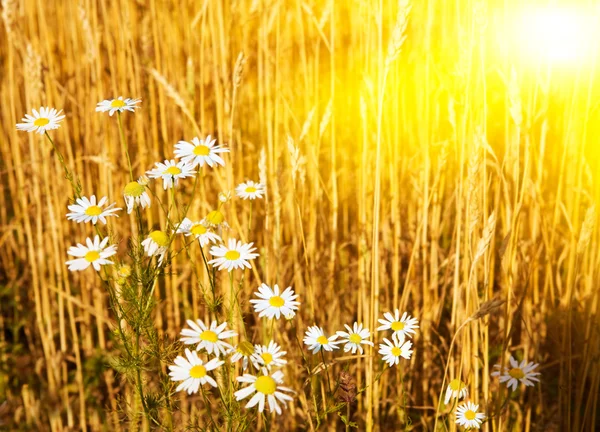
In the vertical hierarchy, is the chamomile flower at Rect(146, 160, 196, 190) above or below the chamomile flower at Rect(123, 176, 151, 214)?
above

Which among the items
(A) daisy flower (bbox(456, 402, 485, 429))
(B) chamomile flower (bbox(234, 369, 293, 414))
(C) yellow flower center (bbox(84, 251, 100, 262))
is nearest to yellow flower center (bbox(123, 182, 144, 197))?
(C) yellow flower center (bbox(84, 251, 100, 262))

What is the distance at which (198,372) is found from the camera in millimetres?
897

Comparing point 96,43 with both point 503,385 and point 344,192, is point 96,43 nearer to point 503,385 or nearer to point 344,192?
point 344,192

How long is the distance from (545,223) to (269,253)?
688 mm

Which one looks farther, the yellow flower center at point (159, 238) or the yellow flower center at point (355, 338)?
the yellow flower center at point (355, 338)

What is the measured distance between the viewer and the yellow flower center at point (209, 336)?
2.96 ft

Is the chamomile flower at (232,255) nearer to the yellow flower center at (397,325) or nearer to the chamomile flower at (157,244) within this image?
the chamomile flower at (157,244)

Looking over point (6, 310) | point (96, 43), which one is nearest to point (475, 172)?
point (96, 43)

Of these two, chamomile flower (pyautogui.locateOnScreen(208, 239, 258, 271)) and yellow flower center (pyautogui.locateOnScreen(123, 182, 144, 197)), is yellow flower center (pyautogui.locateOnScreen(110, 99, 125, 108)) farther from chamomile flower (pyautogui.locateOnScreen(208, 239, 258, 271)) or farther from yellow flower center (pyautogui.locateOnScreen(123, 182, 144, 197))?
chamomile flower (pyautogui.locateOnScreen(208, 239, 258, 271))

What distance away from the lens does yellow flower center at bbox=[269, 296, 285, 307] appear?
1.05m

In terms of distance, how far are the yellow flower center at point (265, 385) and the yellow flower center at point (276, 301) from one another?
18 cm

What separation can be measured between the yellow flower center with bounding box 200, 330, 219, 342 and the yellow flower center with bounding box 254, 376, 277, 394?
0.09m

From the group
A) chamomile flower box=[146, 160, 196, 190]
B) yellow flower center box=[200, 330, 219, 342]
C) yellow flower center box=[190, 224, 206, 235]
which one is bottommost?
yellow flower center box=[200, 330, 219, 342]

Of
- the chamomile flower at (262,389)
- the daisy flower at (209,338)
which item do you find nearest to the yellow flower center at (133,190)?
the daisy flower at (209,338)
